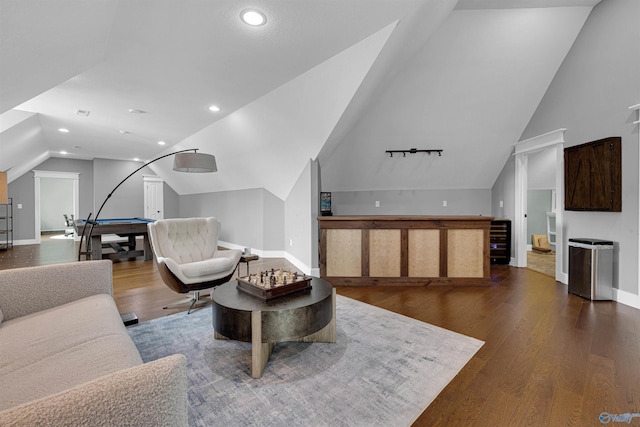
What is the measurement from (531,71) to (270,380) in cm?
487

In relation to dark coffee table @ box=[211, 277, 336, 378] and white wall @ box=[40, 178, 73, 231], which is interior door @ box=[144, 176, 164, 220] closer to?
white wall @ box=[40, 178, 73, 231]

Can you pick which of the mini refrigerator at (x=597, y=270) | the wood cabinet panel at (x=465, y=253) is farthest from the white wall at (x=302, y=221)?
the mini refrigerator at (x=597, y=270)

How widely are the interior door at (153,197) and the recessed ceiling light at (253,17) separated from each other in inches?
331

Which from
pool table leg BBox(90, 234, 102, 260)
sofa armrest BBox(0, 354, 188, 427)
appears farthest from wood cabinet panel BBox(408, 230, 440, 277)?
pool table leg BBox(90, 234, 102, 260)

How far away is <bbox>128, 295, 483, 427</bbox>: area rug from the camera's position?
5.36 ft

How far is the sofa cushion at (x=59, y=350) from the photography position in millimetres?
1153

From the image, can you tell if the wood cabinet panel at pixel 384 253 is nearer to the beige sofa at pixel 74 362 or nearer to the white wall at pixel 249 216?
the white wall at pixel 249 216

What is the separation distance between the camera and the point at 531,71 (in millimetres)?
4059

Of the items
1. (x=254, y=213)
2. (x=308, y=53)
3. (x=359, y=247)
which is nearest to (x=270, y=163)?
(x=254, y=213)

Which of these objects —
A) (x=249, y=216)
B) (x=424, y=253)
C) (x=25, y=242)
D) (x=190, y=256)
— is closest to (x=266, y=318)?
(x=190, y=256)

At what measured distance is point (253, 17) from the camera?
2.26 m

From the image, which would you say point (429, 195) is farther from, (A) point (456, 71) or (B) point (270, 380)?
(B) point (270, 380)

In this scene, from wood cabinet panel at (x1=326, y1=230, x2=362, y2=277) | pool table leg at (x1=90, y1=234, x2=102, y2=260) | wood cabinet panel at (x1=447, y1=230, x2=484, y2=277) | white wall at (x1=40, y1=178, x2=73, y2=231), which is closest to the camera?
wood cabinet panel at (x1=447, y1=230, x2=484, y2=277)

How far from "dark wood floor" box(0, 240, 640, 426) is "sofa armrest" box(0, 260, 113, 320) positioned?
3.12ft
